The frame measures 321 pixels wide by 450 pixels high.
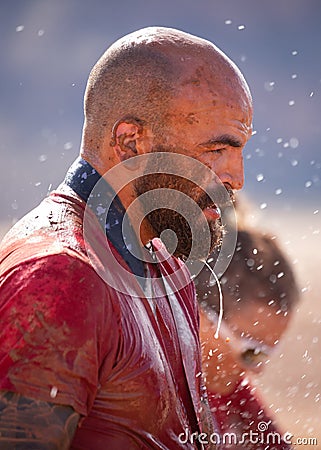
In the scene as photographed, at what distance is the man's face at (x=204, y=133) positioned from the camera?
2.39 meters

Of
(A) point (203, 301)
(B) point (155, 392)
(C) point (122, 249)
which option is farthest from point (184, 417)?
(A) point (203, 301)

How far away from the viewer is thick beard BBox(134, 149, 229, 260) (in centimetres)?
244

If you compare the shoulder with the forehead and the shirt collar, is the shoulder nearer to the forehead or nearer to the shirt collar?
the shirt collar

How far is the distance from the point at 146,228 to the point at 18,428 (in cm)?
86

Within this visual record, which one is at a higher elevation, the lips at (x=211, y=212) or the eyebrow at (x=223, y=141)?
the eyebrow at (x=223, y=141)

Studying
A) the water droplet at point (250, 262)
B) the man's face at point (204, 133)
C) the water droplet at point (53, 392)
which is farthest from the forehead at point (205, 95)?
the water droplet at point (250, 262)

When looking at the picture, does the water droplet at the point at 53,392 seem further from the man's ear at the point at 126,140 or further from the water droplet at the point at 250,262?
the water droplet at the point at 250,262

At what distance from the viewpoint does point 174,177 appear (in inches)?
96.4

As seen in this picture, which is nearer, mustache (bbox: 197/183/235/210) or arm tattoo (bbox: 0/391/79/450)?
arm tattoo (bbox: 0/391/79/450)

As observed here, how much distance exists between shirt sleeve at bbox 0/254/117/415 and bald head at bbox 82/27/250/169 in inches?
23.9

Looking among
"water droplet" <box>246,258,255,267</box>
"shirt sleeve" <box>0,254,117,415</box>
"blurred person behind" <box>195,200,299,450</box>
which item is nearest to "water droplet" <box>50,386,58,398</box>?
"shirt sleeve" <box>0,254,117,415</box>

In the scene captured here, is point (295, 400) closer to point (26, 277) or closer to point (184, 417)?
point (184, 417)

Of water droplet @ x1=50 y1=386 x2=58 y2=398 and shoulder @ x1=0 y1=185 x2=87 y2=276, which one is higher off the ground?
shoulder @ x1=0 y1=185 x2=87 y2=276

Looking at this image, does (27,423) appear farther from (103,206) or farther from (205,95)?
(205,95)
